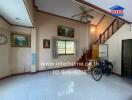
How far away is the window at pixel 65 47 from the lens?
279 inches

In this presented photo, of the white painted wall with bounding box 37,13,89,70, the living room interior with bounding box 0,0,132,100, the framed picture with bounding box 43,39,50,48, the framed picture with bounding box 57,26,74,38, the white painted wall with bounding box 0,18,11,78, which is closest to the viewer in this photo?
the living room interior with bounding box 0,0,132,100

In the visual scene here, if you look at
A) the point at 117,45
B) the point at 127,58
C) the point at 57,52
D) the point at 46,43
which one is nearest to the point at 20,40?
the point at 46,43

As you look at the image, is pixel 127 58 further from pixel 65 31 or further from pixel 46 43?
pixel 46 43

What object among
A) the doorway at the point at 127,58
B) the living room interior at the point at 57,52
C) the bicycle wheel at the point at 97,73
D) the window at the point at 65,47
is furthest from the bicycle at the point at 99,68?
the window at the point at 65,47

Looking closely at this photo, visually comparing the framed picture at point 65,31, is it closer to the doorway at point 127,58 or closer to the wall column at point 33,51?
the wall column at point 33,51

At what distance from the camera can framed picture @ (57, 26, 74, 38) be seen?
7.00 m

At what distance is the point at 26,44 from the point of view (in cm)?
565

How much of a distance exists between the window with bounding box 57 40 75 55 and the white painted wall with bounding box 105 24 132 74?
2742mm

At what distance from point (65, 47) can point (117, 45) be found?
345cm

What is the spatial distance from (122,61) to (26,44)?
17.4 ft

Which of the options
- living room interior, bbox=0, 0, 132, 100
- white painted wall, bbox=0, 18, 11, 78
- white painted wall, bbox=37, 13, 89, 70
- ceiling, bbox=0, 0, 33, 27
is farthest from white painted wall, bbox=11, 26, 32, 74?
ceiling, bbox=0, 0, 33, 27

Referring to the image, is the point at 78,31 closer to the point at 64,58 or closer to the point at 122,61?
the point at 64,58

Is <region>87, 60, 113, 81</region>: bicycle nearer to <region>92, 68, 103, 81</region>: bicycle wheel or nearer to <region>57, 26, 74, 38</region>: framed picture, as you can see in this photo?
<region>92, 68, 103, 81</region>: bicycle wheel

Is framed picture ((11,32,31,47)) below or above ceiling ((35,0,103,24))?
below
